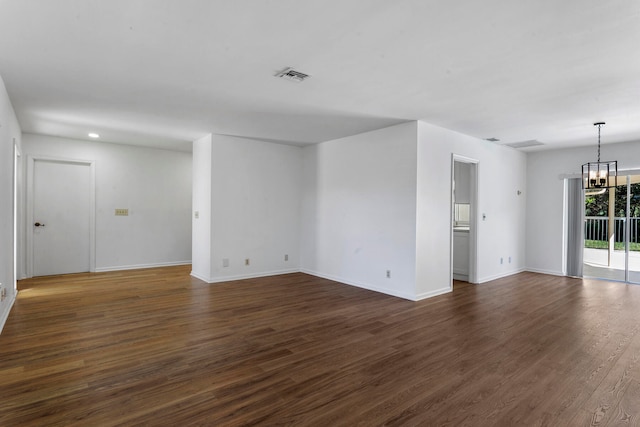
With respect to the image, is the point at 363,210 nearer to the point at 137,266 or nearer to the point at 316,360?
the point at 316,360

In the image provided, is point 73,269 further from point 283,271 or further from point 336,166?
point 336,166

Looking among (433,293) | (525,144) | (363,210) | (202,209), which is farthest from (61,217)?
(525,144)

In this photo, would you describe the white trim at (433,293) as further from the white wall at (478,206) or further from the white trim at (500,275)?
the white trim at (500,275)

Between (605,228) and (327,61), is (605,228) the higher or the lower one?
the lower one

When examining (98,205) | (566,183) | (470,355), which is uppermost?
(566,183)

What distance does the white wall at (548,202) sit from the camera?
655 centimetres

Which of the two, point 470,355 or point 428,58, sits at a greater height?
point 428,58

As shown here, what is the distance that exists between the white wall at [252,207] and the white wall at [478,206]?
2851 millimetres

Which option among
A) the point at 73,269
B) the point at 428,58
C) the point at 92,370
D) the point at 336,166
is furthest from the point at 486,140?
the point at 73,269

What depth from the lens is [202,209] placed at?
599 centimetres

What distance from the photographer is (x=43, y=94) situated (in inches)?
149

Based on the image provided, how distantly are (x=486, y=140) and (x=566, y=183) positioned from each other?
211cm

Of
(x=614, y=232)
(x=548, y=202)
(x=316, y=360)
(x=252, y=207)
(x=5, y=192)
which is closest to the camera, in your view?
(x=316, y=360)

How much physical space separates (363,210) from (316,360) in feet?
10.2
